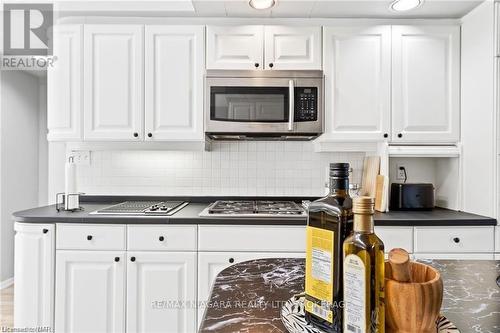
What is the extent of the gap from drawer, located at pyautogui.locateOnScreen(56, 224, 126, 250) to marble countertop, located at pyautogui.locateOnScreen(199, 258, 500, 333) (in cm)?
115

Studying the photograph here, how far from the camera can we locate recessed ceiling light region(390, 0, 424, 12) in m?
1.97

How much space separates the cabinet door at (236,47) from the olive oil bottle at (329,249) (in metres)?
1.72

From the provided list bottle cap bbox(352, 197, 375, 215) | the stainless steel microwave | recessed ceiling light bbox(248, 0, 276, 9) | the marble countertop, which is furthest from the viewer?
the stainless steel microwave

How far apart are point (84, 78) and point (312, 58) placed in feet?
5.12

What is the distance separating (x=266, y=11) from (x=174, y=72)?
29.1 inches

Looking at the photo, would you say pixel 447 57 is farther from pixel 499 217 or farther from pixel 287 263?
pixel 287 263

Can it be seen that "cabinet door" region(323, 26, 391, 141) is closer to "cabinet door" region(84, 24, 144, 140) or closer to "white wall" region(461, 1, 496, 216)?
"white wall" region(461, 1, 496, 216)

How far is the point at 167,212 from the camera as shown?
1959 millimetres

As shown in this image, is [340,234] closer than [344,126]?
Yes

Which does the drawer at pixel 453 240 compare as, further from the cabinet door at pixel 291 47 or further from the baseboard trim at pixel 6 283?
the baseboard trim at pixel 6 283

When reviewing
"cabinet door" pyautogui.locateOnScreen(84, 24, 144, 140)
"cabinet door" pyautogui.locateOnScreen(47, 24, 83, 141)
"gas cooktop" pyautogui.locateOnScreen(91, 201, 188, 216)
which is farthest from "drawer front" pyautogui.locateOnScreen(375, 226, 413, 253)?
"cabinet door" pyautogui.locateOnScreen(47, 24, 83, 141)

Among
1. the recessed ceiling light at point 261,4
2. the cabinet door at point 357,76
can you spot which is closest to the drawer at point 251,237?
the cabinet door at point 357,76

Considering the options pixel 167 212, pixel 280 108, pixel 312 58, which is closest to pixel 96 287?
Result: pixel 167 212

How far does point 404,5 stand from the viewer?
2004 millimetres
